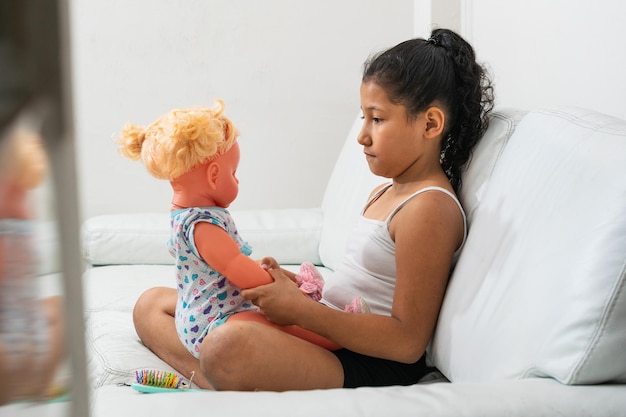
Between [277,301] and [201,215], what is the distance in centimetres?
21

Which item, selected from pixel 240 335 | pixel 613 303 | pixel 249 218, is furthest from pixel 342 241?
pixel 613 303

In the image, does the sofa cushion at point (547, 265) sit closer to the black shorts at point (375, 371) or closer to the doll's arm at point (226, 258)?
the black shorts at point (375, 371)

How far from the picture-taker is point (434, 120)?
1.54 m

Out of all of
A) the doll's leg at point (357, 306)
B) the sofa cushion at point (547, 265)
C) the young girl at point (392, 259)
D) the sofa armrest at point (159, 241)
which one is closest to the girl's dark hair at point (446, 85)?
the young girl at point (392, 259)

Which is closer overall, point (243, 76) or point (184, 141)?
point (184, 141)

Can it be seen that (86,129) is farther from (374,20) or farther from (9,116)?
(9,116)

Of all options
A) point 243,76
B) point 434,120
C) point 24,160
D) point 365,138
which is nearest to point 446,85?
point 434,120

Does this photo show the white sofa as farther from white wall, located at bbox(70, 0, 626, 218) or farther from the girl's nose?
white wall, located at bbox(70, 0, 626, 218)

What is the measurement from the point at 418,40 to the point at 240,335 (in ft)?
2.18

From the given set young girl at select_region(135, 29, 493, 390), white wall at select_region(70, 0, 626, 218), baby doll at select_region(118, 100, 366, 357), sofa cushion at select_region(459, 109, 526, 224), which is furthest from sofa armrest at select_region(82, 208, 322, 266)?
sofa cushion at select_region(459, 109, 526, 224)

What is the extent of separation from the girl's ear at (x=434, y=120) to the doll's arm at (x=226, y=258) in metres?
0.40

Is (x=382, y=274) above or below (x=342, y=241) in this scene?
above

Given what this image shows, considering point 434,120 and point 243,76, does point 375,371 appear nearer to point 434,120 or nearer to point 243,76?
point 434,120

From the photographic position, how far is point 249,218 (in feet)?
8.91
